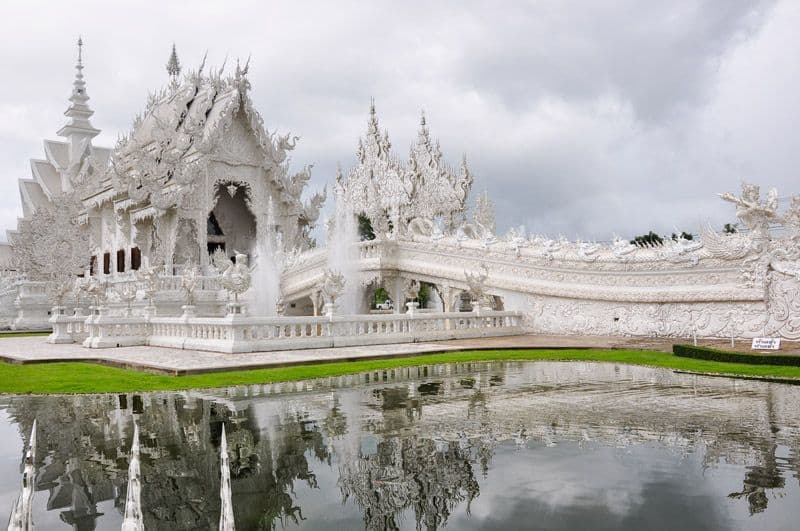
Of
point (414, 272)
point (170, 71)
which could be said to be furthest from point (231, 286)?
point (170, 71)

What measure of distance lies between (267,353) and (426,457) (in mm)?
7950

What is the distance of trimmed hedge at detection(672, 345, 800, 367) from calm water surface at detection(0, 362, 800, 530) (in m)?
2.38

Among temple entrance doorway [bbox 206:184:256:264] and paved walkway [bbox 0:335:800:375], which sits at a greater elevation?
temple entrance doorway [bbox 206:184:256:264]

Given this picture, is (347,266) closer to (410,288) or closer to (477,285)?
(410,288)

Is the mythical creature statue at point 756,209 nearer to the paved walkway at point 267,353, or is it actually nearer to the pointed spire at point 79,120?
the paved walkway at point 267,353

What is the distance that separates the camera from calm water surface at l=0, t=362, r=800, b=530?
3.81m

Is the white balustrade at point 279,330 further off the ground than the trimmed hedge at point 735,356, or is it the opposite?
the white balustrade at point 279,330

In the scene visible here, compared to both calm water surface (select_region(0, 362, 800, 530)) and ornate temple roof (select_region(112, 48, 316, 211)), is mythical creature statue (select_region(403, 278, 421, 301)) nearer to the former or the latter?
ornate temple roof (select_region(112, 48, 316, 211))

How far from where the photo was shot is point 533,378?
31.5 ft

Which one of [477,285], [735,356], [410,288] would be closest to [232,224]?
[410,288]

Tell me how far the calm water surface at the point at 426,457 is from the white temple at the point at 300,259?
19.6ft

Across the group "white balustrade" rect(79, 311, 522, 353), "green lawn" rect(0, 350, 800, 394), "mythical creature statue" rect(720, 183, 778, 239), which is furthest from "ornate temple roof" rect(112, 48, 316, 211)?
"mythical creature statue" rect(720, 183, 778, 239)

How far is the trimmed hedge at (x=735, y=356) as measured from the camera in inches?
406

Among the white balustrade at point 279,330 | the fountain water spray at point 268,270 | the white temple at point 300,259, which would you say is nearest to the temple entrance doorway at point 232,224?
the white temple at point 300,259
